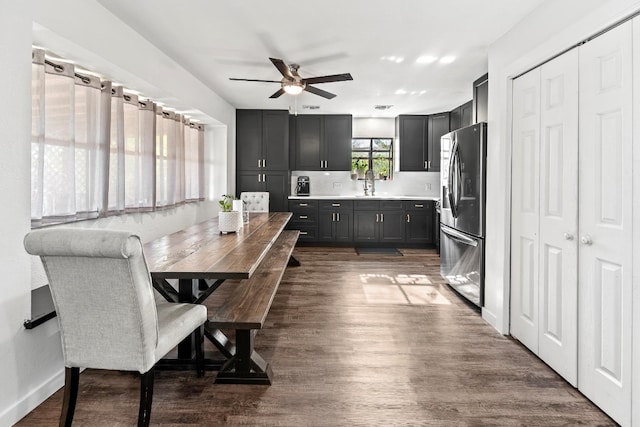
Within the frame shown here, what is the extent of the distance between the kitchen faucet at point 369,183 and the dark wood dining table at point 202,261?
4.39 meters

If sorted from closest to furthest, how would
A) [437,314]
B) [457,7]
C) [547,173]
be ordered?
[547,173], [457,7], [437,314]

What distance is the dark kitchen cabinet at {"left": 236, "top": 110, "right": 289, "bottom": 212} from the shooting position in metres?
6.66

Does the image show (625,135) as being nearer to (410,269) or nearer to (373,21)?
(373,21)

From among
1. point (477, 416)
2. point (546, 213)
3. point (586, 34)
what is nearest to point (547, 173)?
point (546, 213)

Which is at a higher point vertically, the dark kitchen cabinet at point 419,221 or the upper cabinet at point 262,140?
the upper cabinet at point 262,140

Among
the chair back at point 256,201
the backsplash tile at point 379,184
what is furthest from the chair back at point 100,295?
the backsplash tile at point 379,184

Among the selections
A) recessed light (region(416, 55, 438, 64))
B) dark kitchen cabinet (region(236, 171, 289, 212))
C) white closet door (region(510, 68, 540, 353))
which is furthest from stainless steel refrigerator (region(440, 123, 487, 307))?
dark kitchen cabinet (region(236, 171, 289, 212))

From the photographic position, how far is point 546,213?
2.48m

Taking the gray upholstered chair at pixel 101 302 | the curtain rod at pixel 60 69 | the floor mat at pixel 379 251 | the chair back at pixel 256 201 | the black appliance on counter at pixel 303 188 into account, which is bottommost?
the floor mat at pixel 379 251

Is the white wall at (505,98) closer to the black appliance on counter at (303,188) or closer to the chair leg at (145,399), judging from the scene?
the chair leg at (145,399)

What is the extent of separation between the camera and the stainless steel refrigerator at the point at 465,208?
3377 mm

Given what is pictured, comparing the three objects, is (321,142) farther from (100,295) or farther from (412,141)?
(100,295)

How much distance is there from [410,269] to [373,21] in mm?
3349

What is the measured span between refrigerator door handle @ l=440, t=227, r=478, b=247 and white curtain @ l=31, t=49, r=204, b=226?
123 inches
